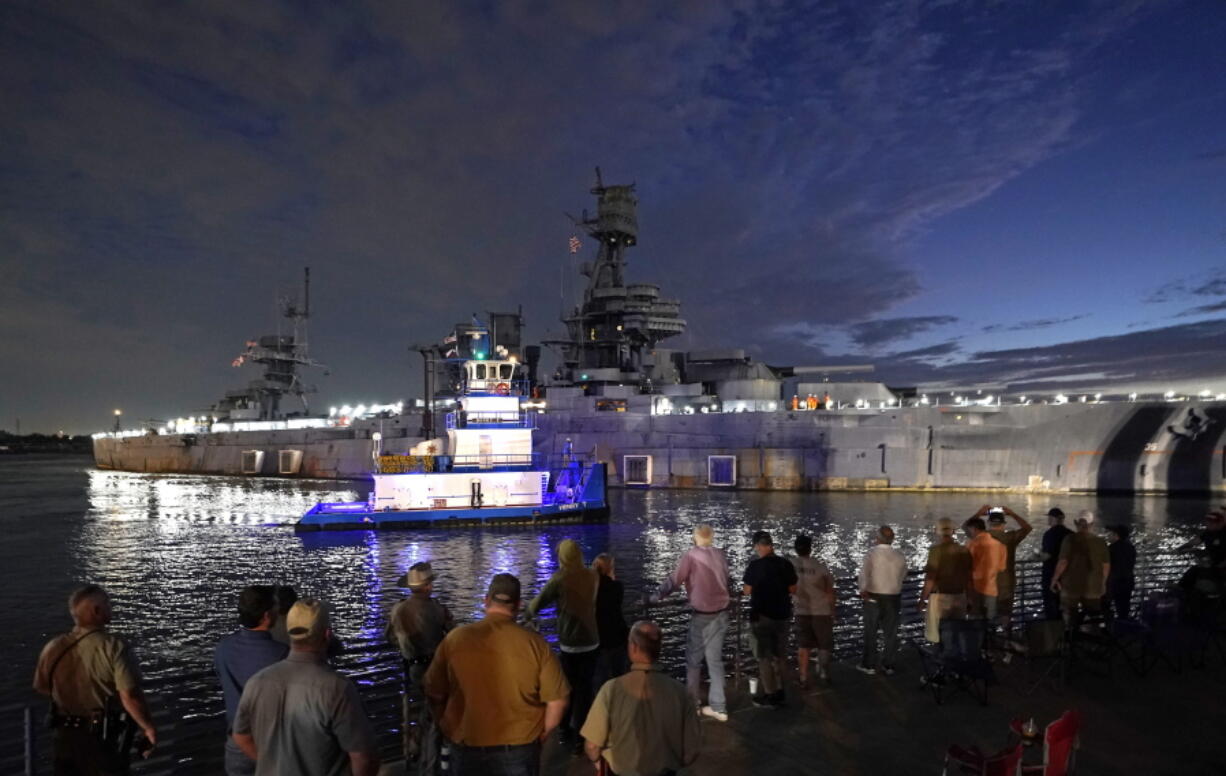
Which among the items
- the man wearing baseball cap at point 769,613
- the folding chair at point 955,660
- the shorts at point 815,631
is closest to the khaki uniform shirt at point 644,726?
the man wearing baseball cap at point 769,613

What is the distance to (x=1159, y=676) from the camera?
814 cm

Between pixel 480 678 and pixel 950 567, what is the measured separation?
6.36m

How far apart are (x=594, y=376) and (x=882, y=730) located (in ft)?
186

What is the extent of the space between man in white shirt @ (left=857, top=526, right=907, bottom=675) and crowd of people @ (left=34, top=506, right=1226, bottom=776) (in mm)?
213

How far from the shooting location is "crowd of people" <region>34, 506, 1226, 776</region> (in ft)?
11.8

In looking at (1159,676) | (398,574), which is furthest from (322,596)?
(1159,676)

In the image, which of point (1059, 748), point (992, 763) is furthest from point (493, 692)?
point (1059, 748)

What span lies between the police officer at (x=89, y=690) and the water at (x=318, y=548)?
2.46 ft

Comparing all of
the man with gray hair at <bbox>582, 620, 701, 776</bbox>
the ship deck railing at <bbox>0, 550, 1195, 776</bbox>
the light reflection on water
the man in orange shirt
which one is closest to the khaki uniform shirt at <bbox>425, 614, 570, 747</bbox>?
the man with gray hair at <bbox>582, 620, 701, 776</bbox>

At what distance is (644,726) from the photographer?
Result: 3.93m

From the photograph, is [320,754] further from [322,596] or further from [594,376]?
[594,376]

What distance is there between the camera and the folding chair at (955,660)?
727cm

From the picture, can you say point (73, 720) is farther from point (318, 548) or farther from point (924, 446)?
point (924, 446)

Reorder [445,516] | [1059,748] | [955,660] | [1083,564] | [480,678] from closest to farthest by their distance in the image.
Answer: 1. [480,678]
2. [1059,748]
3. [955,660]
4. [1083,564]
5. [445,516]
